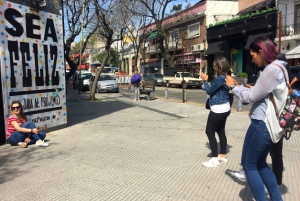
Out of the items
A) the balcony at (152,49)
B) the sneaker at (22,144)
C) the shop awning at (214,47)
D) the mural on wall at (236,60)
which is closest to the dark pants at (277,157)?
the sneaker at (22,144)

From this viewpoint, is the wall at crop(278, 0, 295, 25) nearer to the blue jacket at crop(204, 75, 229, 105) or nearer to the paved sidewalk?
the paved sidewalk

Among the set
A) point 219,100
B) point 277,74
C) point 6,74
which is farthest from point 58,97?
point 277,74

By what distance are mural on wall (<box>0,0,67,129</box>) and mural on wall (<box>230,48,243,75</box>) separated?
22960 millimetres

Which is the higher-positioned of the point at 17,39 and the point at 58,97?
the point at 17,39

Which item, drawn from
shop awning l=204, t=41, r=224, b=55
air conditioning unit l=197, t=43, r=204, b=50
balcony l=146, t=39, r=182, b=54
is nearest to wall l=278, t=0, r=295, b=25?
shop awning l=204, t=41, r=224, b=55

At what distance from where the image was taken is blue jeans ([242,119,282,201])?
9.14 feet

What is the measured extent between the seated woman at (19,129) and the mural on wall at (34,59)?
0.29 metres

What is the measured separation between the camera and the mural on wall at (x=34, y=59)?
233 inches

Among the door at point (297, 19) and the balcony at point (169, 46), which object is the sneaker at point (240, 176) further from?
the balcony at point (169, 46)

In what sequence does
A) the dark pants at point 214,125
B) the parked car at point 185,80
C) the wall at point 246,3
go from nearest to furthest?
the dark pants at point 214,125 → the parked car at point 185,80 → the wall at point 246,3

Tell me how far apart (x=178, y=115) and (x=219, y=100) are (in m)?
5.15

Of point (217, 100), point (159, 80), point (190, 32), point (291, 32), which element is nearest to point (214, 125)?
point (217, 100)

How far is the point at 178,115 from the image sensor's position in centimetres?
958

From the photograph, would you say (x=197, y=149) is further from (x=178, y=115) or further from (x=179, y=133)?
(x=178, y=115)
